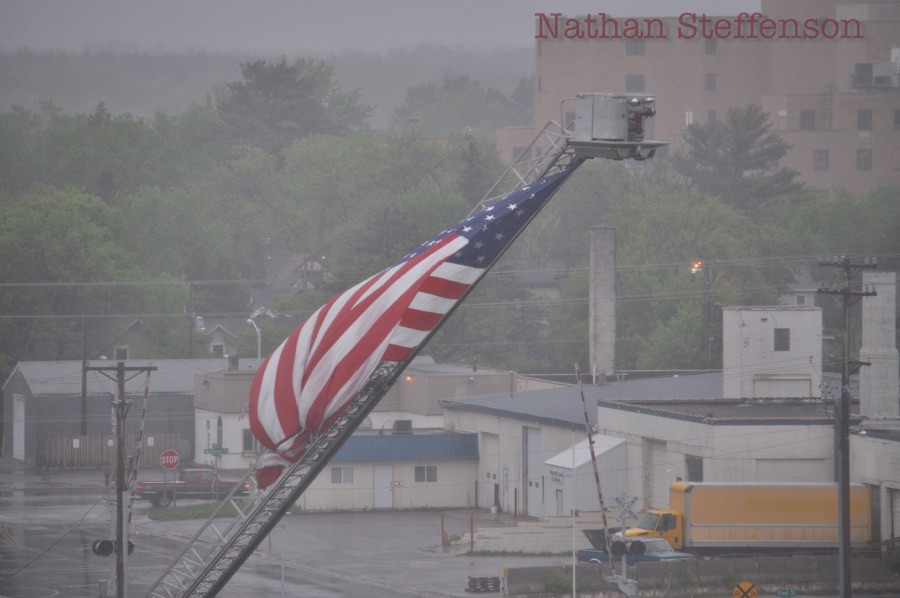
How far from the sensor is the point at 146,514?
51375 mm

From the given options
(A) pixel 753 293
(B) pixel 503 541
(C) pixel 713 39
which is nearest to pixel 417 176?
(C) pixel 713 39

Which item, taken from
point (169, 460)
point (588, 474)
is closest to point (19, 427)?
point (169, 460)

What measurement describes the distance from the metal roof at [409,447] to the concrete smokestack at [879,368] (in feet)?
48.2

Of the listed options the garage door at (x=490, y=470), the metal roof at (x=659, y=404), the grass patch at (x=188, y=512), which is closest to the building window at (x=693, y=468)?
the metal roof at (x=659, y=404)

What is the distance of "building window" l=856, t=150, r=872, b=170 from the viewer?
129625 mm

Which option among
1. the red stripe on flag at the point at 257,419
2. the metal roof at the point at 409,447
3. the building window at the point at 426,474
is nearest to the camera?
the red stripe on flag at the point at 257,419

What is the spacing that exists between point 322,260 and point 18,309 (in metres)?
39.4

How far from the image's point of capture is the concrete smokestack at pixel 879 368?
4522 centimetres

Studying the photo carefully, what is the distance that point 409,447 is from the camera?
5350 cm

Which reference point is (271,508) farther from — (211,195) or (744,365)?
(211,195)

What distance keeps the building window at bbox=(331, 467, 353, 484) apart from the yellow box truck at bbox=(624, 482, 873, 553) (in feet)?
47.0

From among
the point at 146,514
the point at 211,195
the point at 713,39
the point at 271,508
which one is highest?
the point at 713,39

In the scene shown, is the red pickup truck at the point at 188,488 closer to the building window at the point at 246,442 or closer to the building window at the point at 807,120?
the building window at the point at 246,442

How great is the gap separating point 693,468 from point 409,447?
11805mm
